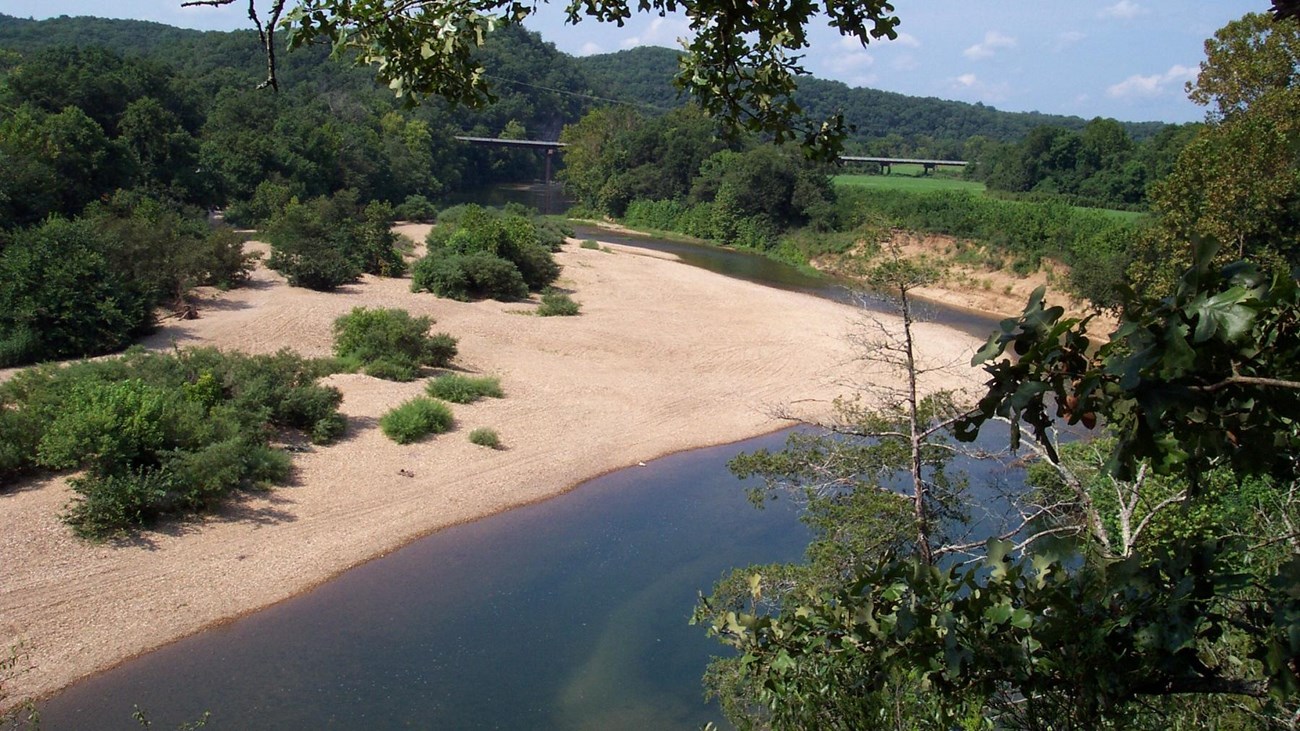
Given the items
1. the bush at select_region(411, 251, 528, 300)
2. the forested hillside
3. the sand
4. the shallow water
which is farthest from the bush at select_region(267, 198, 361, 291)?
the forested hillside

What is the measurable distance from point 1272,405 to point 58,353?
836 inches

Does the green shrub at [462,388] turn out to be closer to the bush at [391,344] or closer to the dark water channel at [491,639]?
the bush at [391,344]

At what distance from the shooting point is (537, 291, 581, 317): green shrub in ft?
95.6

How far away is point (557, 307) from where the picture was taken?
96.2 ft

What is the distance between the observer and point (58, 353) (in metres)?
19.2

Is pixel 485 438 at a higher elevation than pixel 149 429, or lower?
lower

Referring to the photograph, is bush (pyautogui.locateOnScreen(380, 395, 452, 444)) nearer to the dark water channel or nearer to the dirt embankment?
the dark water channel

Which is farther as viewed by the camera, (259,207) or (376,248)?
(259,207)

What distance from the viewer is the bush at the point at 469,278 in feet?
98.2

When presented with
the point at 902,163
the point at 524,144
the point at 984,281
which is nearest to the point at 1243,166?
the point at 984,281

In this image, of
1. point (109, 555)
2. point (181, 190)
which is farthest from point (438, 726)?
point (181, 190)

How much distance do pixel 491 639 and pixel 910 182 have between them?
203 ft

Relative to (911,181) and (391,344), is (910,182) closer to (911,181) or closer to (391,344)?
(911,181)

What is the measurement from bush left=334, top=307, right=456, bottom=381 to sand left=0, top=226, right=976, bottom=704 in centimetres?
45
